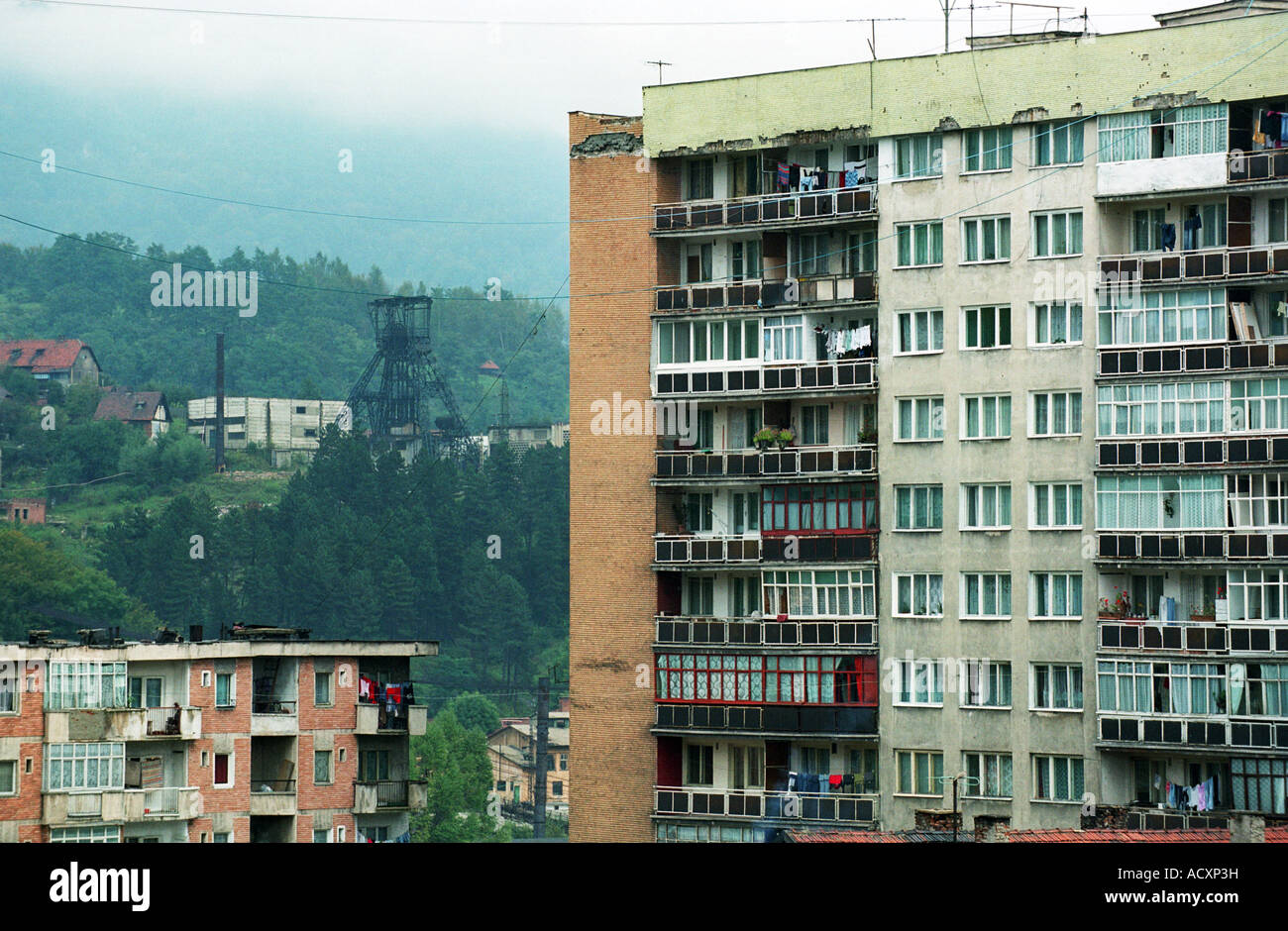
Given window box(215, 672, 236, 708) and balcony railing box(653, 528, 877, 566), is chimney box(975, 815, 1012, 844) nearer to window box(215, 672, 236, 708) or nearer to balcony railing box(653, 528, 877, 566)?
balcony railing box(653, 528, 877, 566)

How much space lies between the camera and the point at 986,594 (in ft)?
204

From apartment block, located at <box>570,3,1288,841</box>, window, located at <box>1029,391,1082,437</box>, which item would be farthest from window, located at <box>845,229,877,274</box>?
window, located at <box>1029,391,1082,437</box>

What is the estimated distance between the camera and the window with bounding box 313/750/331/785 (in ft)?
219

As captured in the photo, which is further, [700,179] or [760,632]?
[700,179]

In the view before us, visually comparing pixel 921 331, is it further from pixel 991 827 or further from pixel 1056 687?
pixel 991 827

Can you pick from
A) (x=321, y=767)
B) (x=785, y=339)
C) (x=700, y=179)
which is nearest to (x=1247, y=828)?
(x=785, y=339)

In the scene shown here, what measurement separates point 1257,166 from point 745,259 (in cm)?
1794

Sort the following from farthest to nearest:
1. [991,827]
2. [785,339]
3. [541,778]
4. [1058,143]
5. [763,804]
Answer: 1. [541,778]
2. [785,339]
3. [763,804]
4. [1058,143]
5. [991,827]

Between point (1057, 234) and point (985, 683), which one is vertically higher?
point (1057, 234)

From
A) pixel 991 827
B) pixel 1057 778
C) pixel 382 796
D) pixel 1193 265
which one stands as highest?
pixel 1193 265

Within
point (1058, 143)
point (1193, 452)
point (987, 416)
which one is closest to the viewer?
point (1193, 452)

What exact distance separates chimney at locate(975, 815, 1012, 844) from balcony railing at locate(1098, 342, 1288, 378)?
47.4ft
